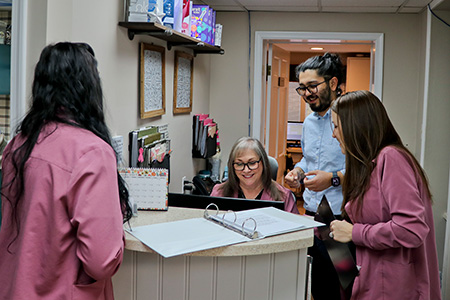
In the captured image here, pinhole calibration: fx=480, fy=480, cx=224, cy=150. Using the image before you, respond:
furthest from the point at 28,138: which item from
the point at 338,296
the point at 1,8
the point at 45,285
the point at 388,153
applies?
the point at 338,296

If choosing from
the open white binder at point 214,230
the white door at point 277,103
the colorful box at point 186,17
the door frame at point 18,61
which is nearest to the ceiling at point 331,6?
the white door at point 277,103

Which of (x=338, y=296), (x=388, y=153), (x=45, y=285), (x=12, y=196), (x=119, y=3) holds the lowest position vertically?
(x=338, y=296)

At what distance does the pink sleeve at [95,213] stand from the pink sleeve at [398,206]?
2.81 ft

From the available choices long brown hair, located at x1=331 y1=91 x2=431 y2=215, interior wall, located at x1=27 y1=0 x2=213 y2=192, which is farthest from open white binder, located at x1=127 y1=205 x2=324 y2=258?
interior wall, located at x1=27 y1=0 x2=213 y2=192

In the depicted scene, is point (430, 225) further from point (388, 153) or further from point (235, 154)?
point (235, 154)

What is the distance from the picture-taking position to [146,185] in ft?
5.76

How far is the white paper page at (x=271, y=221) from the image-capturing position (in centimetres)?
150

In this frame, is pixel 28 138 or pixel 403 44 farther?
pixel 403 44

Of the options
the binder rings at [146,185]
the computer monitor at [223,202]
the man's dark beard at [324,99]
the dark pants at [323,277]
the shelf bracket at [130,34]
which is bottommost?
the dark pants at [323,277]

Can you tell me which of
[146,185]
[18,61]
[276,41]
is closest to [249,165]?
[146,185]

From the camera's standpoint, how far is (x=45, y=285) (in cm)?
118

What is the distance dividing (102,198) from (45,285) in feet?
0.87

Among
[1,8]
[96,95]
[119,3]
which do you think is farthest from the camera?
[119,3]

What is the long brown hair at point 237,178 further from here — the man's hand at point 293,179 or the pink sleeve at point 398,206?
the pink sleeve at point 398,206
